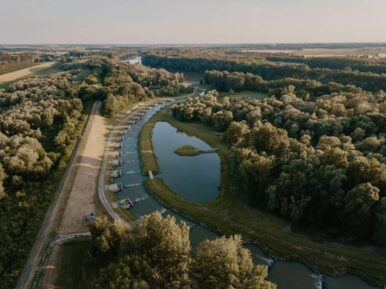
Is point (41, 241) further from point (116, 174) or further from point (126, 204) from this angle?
point (116, 174)

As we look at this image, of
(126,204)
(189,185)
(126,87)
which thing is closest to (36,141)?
(126,204)

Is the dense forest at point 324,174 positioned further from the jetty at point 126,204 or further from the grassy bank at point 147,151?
the jetty at point 126,204

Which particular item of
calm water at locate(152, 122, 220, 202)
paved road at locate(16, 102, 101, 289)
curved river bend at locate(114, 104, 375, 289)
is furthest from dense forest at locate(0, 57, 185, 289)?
calm water at locate(152, 122, 220, 202)

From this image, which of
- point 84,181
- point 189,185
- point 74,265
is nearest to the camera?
point 74,265

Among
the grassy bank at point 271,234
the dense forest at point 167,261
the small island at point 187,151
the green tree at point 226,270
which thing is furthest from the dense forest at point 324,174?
the green tree at point 226,270

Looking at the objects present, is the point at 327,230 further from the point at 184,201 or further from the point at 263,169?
the point at 184,201
